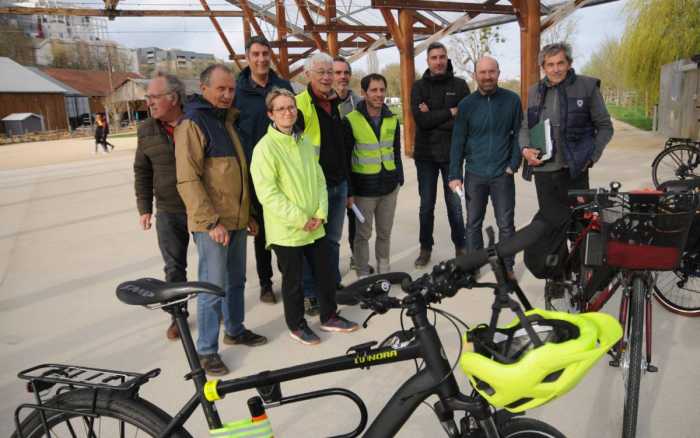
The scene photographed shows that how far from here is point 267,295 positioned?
15.0 ft

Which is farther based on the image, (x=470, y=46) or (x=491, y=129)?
(x=470, y=46)

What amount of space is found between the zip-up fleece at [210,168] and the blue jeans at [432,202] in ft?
7.14

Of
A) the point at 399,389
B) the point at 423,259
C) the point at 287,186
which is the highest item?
the point at 287,186

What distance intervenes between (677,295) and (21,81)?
4878cm

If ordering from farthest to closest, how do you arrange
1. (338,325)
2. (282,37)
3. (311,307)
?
(282,37)
(311,307)
(338,325)

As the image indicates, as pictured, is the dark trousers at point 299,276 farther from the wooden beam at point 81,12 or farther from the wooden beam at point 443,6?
the wooden beam at point 81,12

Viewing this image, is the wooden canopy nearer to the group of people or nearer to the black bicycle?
the group of people

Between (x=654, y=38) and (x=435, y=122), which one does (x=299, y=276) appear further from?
(x=654, y=38)

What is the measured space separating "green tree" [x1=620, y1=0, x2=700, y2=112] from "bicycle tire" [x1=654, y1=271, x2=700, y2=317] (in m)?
13.6

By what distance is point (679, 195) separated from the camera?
2340mm

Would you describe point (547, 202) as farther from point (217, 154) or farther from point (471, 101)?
point (217, 154)

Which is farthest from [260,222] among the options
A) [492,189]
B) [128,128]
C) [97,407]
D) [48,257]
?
[128,128]

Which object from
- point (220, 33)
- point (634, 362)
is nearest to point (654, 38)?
point (220, 33)

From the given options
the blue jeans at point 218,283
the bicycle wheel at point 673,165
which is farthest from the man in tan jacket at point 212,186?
the bicycle wheel at point 673,165
